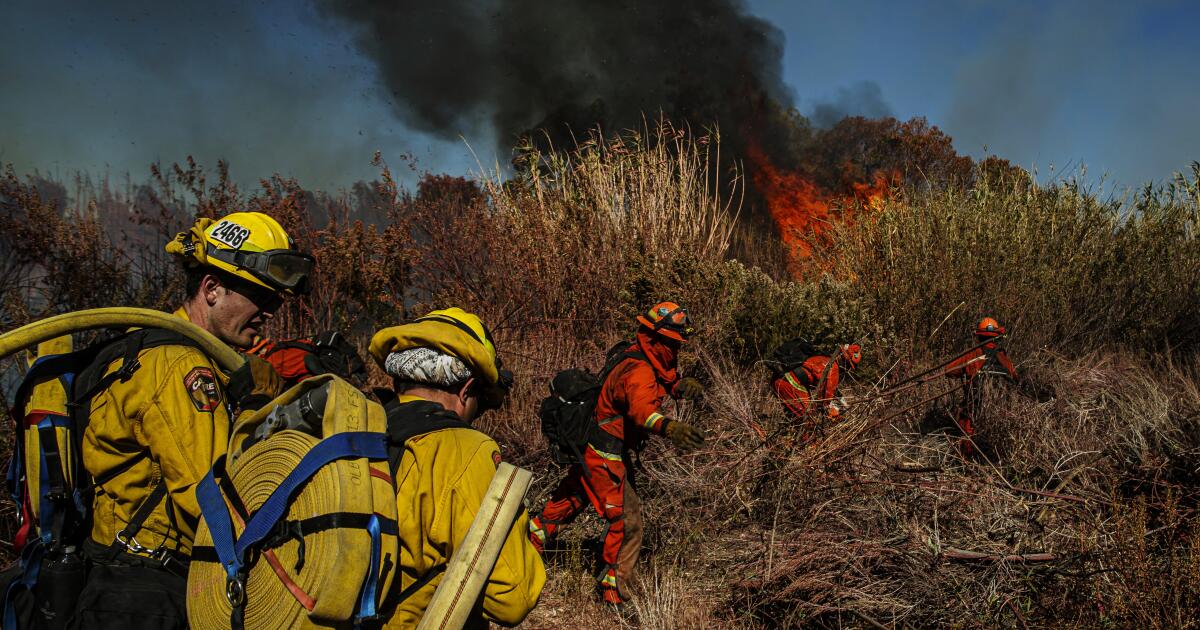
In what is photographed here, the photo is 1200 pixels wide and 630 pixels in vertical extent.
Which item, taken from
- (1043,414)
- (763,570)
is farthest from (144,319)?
(1043,414)

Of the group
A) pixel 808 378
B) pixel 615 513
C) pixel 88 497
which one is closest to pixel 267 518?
pixel 88 497

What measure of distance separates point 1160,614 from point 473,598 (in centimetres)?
283

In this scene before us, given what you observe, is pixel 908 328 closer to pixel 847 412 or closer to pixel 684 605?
pixel 847 412

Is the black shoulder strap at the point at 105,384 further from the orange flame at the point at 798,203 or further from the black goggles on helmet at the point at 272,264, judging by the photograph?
the orange flame at the point at 798,203

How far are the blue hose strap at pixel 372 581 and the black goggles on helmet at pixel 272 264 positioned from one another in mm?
1097

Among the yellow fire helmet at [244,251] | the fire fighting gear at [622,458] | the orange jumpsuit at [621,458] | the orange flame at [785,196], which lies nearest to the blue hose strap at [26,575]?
the yellow fire helmet at [244,251]

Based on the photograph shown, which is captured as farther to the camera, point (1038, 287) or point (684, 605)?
point (1038, 287)

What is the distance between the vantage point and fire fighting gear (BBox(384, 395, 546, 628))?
1.67m

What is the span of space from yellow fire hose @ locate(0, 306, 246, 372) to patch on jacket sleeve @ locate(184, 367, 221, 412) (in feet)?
0.38

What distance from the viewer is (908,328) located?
950cm

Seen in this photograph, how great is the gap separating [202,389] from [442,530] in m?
0.75

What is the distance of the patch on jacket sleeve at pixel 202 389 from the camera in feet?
6.13

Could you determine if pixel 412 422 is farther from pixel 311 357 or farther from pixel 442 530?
pixel 311 357

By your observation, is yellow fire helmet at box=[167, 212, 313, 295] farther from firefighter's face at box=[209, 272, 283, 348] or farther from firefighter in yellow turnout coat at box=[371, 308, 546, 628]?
firefighter in yellow turnout coat at box=[371, 308, 546, 628]
